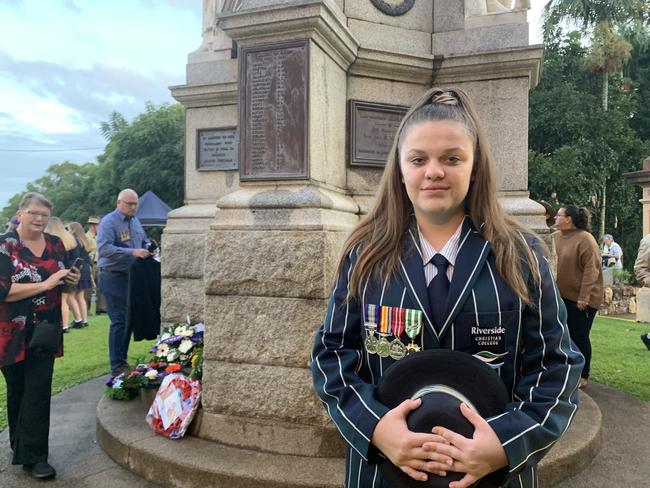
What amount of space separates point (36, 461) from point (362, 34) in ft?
13.1

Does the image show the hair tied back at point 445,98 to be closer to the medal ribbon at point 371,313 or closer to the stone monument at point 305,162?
the medal ribbon at point 371,313

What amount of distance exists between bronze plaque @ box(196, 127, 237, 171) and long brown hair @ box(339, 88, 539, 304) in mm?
4220

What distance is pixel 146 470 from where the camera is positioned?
3576mm

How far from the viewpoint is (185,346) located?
4785 mm

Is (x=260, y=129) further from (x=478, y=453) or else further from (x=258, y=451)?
(x=478, y=453)

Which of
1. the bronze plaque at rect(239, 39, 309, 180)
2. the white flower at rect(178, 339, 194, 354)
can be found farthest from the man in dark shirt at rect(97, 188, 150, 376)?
the bronze plaque at rect(239, 39, 309, 180)

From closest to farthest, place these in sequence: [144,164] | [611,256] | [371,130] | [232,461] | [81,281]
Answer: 1. [232,461]
2. [371,130]
3. [81,281]
4. [611,256]
5. [144,164]

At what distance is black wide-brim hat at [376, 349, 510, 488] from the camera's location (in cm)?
144

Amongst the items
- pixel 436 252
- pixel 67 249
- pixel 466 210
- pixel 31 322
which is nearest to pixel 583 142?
pixel 67 249

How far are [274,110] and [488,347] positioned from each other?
2.73 m

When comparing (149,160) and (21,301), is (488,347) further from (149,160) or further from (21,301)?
(149,160)

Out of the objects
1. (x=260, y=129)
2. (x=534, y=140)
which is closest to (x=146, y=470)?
(x=260, y=129)

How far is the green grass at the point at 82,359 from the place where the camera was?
630 cm

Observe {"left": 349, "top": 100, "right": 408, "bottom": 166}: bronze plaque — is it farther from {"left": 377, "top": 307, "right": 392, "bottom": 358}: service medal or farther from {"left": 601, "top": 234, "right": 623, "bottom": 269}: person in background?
{"left": 601, "top": 234, "right": 623, "bottom": 269}: person in background
